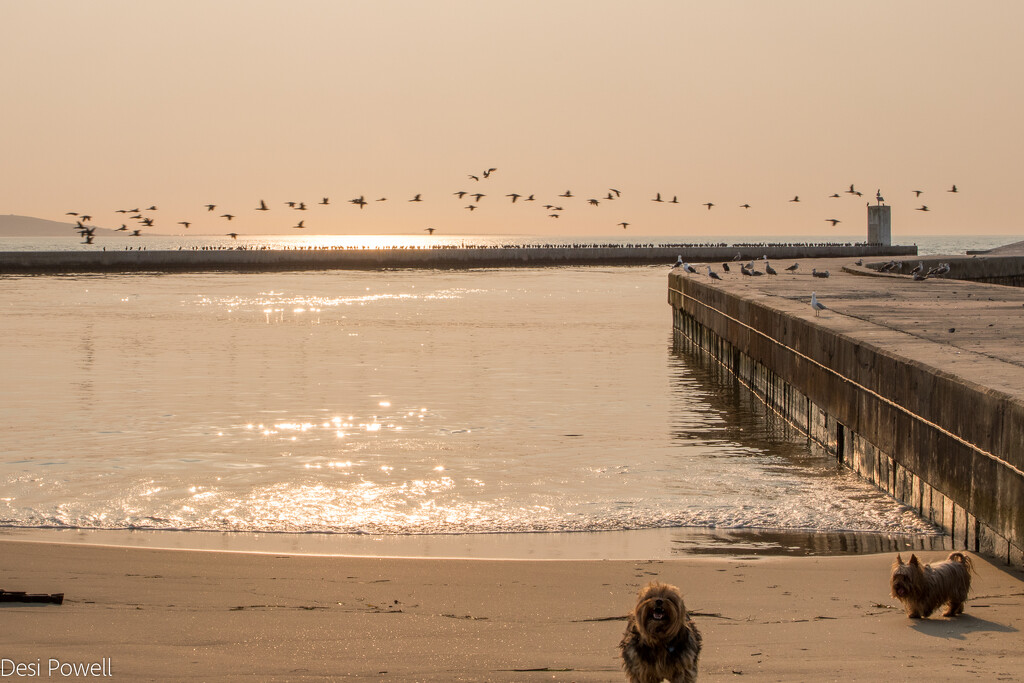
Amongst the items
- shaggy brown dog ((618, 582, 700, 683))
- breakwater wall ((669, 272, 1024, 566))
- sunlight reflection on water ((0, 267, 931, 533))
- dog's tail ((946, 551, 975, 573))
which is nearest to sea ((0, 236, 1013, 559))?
sunlight reflection on water ((0, 267, 931, 533))

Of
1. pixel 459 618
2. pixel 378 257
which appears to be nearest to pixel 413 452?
pixel 459 618

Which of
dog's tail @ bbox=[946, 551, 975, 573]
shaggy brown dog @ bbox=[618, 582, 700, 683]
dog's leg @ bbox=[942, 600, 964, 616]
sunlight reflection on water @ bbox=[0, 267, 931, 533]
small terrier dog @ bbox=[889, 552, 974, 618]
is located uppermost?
shaggy brown dog @ bbox=[618, 582, 700, 683]

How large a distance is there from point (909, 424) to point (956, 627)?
4702 mm

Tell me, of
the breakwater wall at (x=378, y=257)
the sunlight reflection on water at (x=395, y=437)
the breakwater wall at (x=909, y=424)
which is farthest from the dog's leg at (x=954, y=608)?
the breakwater wall at (x=378, y=257)

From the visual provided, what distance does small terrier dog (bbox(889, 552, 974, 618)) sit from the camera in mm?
8141

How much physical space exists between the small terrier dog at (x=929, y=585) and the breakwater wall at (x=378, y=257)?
327ft

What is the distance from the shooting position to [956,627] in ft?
26.5

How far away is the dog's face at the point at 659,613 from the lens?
5871 millimetres

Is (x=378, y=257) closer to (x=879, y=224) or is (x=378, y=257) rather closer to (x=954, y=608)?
(x=879, y=224)

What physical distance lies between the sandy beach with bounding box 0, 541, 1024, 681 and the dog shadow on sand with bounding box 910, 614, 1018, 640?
0.8 inches

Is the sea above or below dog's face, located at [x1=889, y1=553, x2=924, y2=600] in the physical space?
below

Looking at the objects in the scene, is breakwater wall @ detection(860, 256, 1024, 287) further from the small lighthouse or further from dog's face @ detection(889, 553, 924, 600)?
the small lighthouse

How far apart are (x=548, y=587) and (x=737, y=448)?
9684 mm

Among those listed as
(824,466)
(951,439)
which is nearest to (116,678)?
(951,439)
